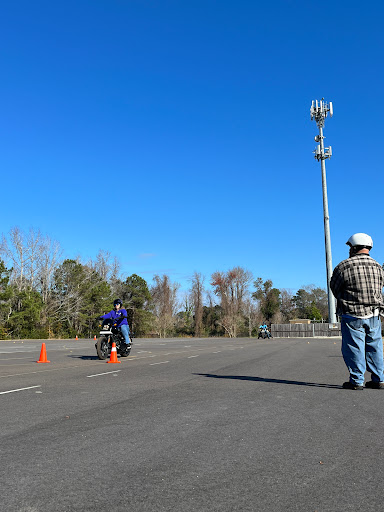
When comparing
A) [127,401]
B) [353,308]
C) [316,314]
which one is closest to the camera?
[127,401]

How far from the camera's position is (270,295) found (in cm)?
10888

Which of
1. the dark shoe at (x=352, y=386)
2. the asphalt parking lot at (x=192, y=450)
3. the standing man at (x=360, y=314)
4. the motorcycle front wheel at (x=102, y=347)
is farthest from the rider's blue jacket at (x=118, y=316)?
the dark shoe at (x=352, y=386)

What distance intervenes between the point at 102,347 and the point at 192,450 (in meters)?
12.3

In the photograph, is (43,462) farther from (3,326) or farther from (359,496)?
(3,326)

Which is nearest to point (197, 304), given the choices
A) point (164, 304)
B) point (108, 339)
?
point (164, 304)

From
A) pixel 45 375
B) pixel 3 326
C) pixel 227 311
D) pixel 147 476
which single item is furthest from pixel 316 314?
pixel 147 476

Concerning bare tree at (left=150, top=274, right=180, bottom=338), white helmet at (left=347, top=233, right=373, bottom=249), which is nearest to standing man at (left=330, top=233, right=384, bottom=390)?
white helmet at (left=347, top=233, right=373, bottom=249)

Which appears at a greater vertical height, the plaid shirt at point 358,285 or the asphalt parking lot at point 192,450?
the plaid shirt at point 358,285

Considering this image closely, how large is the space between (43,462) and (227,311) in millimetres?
86325

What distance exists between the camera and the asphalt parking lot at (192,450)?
3.03 m

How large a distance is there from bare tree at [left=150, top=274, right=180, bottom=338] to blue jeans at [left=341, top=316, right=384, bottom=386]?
75.7 meters

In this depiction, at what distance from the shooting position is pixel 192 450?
411 cm

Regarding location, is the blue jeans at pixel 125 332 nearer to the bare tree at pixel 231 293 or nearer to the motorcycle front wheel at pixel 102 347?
the motorcycle front wheel at pixel 102 347

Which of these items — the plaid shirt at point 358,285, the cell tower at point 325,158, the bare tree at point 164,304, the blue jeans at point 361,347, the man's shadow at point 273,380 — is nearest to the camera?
the blue jeans at point 361,347
